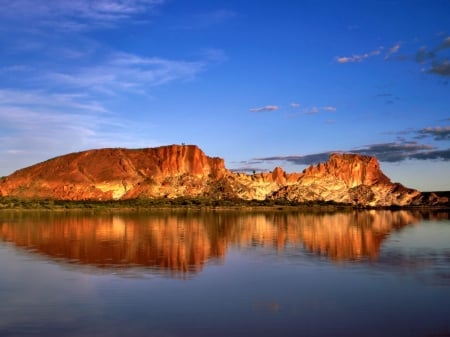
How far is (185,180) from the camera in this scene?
150750mm

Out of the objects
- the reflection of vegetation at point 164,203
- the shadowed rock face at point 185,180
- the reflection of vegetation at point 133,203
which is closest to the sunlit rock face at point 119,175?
the shadowed rock face at point 185,180

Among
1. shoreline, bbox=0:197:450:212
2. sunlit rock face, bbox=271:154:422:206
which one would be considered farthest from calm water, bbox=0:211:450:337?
sunlit rock face, bbox=271:154:422:206

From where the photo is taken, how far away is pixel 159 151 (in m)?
163

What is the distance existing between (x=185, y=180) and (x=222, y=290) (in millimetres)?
134753

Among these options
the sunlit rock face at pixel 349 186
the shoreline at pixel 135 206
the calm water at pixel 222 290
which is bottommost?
the calm water at pixel 222 290

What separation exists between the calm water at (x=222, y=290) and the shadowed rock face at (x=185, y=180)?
113575 mm

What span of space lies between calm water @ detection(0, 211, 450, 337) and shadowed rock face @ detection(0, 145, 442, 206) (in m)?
114

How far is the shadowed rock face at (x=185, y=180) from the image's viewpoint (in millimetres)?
139500

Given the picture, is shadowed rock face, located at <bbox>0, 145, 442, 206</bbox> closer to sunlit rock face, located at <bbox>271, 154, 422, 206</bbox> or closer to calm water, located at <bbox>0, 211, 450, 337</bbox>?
sunlit rock face, located at <bbox>271, 154, 422, 206</bbox>

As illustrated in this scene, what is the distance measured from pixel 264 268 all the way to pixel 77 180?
126998mm

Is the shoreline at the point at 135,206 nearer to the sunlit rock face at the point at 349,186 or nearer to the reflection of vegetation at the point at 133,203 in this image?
the reflection of vegetation at the point at 133,203

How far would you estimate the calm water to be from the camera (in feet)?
39.6

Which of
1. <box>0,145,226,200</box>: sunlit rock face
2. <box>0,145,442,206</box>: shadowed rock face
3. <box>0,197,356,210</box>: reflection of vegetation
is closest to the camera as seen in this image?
<box>0,197,356,210</box>: reflection of vegetation

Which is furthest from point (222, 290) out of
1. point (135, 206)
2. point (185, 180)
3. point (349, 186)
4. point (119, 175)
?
point (349, 186)
